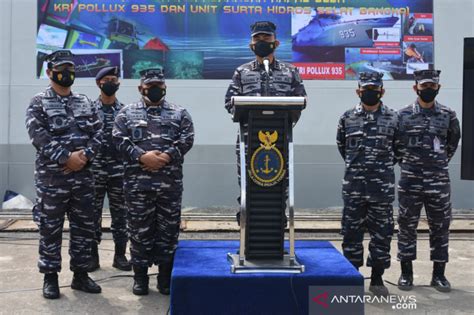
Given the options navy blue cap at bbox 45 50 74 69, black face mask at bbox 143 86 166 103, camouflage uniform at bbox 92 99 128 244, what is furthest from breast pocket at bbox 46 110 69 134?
camouflage uniform at bbox 92 99 128 244

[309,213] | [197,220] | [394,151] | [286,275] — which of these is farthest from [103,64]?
[286,275]

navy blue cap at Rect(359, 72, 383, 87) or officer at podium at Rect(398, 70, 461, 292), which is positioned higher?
navy blue cap at Rect(359, 72, 383, 87)

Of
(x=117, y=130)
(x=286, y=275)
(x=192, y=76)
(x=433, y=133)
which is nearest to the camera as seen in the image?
(x=286, y=275)

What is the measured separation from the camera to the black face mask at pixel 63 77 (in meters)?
3.65

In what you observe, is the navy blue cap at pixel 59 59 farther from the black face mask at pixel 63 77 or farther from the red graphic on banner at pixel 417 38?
the red graphic on banner at pixel 417 38

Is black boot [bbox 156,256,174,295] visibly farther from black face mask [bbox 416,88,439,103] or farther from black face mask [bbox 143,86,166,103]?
black face mask [bbox 416,88,439,103]

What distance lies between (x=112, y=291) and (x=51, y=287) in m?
0.44

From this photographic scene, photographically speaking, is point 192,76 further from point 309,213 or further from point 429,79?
point 429,79

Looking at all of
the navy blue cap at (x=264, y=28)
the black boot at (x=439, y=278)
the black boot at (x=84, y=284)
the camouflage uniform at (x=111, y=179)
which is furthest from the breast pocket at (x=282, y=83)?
the black boot at (x=84, y=284)

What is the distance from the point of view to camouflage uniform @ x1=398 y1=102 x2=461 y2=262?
3973 mm

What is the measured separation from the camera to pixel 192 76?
7.12 meters

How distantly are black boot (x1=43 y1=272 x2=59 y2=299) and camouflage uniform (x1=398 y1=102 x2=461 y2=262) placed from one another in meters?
2.62

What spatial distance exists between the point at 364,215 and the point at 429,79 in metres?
1.16

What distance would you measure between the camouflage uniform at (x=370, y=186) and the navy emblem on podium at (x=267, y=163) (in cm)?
101
